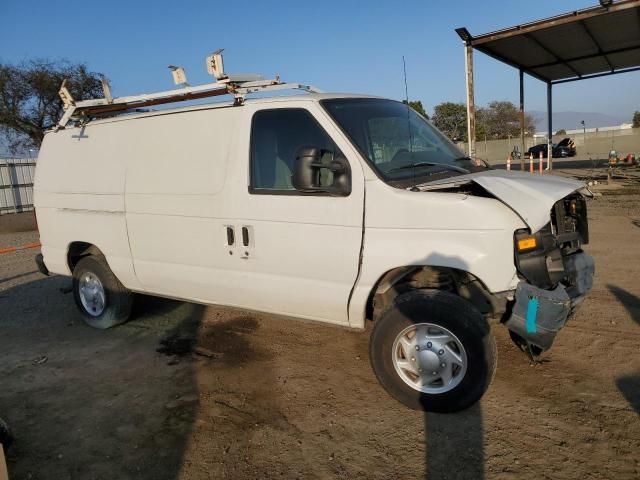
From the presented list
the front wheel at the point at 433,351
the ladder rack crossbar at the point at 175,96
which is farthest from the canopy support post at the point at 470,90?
the front wheel at the point at 433,351

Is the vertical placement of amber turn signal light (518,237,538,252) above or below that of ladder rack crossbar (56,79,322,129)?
below

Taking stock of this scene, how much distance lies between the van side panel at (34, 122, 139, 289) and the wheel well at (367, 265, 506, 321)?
267 cm

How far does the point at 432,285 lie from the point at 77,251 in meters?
4.05

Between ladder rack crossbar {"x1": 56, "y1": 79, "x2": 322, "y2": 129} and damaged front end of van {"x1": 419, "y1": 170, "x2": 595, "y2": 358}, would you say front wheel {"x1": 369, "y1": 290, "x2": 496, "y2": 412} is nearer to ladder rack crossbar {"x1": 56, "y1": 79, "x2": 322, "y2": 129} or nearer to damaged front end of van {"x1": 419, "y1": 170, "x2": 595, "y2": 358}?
damaged front end of van {"x1": 419, "y1": 170, "x2": 595, "y2": 358}

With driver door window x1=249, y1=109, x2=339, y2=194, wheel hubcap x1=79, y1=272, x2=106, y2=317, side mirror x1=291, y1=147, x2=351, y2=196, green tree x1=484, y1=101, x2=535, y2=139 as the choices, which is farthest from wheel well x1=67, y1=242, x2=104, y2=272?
green tree x1=484, y1=101, x2=535, y2=139

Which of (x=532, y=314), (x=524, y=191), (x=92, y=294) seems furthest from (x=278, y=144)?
(x=92, y=294)

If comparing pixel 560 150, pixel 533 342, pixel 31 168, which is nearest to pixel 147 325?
pixel 533 342

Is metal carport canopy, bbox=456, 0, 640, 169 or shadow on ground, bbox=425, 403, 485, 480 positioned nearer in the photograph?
shadow on ground, bbox=425, 403, 485, 480

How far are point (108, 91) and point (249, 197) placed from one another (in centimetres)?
229

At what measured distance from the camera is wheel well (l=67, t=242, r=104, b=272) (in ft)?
18.1

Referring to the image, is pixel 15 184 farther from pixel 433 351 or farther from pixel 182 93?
pixel 433 351

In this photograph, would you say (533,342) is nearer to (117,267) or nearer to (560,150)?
(117,267)

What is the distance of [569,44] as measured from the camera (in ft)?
50.2

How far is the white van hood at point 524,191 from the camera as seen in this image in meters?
3.17
